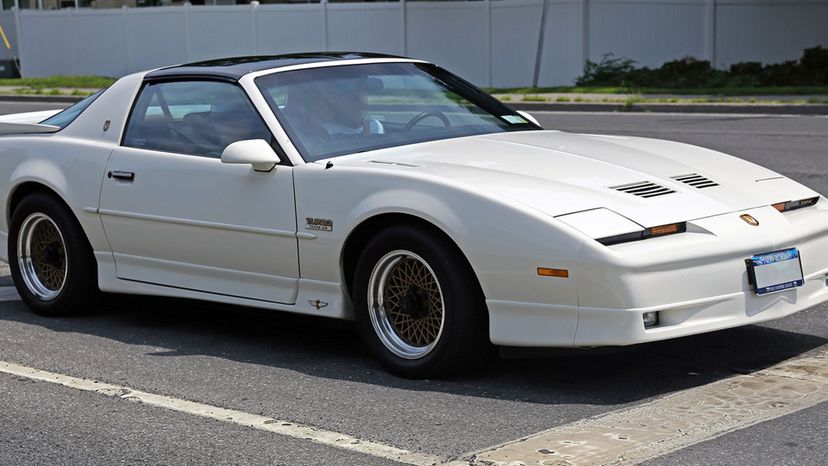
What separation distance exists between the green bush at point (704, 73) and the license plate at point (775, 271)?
1836 centimetres

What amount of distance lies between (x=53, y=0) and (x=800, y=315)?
35.3 meters

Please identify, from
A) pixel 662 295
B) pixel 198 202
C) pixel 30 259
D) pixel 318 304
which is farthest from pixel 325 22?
pixel 662 295

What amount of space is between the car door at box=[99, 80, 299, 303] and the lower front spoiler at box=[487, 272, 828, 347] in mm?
1216

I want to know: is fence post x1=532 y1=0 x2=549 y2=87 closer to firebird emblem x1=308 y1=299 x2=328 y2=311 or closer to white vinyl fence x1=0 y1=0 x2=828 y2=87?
white vinyl fence x1=0 y1=0 x2=828 y2=87

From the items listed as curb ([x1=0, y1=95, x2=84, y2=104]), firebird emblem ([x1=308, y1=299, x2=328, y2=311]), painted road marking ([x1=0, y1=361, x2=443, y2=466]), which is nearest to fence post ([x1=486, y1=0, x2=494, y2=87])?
curb ([x1=0, y1=95, x2=84, y2=104])

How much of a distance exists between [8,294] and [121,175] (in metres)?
1.70

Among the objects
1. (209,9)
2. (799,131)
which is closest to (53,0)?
(209,9)

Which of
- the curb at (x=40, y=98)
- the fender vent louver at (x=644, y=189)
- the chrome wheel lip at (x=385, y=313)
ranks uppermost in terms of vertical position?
the curb at (x=40, y=98)

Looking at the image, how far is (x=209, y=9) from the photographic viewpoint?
3266cm

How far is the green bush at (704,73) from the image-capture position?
23.9m

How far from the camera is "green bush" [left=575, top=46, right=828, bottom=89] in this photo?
23906 millimetres

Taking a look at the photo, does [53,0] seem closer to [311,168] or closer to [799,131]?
[799,131]

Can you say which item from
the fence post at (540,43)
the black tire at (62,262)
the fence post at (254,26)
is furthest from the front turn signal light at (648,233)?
the fence post at (254,26)

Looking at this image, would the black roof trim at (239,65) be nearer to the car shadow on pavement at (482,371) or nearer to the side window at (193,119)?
the side window at (193,119)
